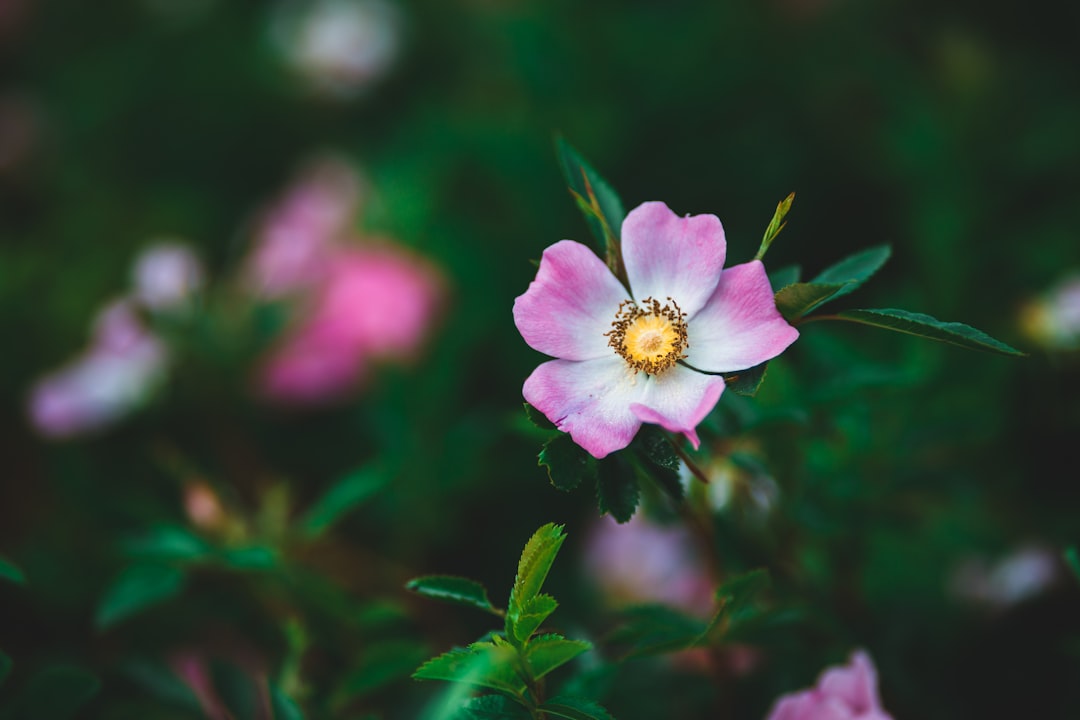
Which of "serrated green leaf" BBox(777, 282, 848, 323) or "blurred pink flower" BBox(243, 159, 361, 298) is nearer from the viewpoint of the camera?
"serrated green leaf" BBox(777, 282, 848, 323)

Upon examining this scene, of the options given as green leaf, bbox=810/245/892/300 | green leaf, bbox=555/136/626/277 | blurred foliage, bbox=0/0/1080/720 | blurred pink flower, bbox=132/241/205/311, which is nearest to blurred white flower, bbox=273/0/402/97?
blurred foliage, bbox=0/0/1080/720

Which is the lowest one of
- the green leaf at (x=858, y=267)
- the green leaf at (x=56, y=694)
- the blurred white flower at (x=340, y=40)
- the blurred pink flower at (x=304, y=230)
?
the green leaf at (x=56, y=694)

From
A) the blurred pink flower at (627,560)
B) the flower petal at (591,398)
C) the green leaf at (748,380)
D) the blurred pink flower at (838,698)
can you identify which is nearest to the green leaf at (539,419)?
the flower petal at (591,398)

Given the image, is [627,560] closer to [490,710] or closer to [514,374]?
[514,374]

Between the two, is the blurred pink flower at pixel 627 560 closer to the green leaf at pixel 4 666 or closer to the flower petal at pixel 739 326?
the flower petal at pixel 739 326

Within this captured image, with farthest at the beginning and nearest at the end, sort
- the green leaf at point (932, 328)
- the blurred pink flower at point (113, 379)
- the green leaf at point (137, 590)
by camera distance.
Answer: the blurred pink flower at point (113, 379), the green leaf at point (137, 590), the green leaf at point (932, 328)

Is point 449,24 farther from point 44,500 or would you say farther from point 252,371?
point 44,500

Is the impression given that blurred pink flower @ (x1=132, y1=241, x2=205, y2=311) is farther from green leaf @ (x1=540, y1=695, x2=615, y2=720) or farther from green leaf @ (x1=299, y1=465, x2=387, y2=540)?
green leaf @ (x1=540, y1=695, x2=615, y2=720)
